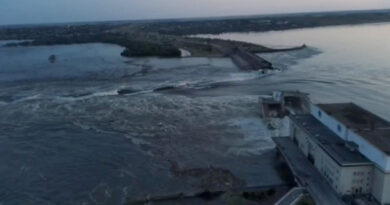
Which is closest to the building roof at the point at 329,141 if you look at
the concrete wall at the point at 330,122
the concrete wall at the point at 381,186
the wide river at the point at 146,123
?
the concrete wall at the point at 330,122

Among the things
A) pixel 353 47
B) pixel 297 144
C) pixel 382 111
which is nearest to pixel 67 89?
pixel 297 144

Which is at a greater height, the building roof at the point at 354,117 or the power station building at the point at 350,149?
the building roof at the point at 354,117

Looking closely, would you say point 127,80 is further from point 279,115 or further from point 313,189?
point 313,189

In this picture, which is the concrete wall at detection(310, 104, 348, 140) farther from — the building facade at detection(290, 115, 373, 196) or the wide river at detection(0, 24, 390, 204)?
the wide river at detection(0, 24, 390, 204)

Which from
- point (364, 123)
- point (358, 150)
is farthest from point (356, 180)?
point (364, 123)

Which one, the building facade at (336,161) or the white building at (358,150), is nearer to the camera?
the white building at (358,150)

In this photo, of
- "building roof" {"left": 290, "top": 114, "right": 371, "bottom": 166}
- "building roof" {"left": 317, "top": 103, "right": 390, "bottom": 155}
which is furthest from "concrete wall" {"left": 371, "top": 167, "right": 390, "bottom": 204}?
"building roof" {"left": 317, "top": 103, "right": 390, "bottom": 155}

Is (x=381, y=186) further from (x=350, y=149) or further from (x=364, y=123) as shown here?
(x=364, y=123)

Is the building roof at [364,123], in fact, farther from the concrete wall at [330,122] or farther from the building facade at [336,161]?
the building facade at [336,161]

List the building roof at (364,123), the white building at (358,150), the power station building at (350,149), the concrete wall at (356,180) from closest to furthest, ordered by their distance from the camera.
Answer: the white building at (358,150) < the power station building at (350,149) < the concrete wall at (356,180) < the building roof at (364,123)
